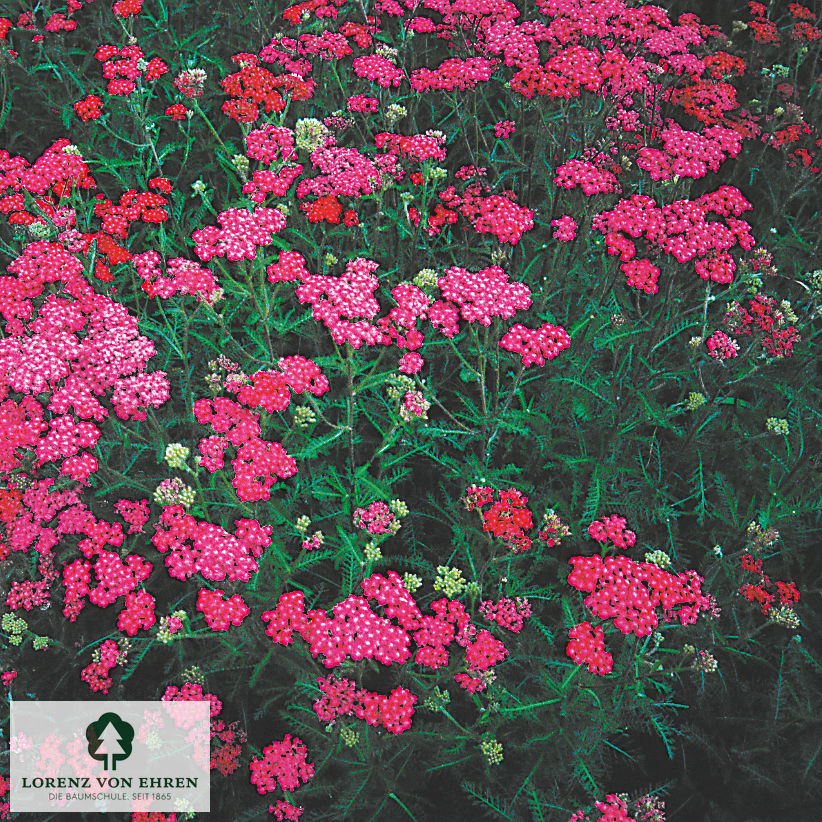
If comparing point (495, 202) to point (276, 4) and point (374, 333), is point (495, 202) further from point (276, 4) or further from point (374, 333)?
point (276, 4)

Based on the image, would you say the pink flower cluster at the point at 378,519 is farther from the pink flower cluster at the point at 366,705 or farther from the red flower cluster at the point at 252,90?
the red flower cluster at the point at 252,90

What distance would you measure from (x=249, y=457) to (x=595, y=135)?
3677mm

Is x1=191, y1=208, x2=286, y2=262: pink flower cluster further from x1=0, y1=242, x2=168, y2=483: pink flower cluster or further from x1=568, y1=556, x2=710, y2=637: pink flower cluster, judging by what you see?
x1=568, y1=556, x2=710, y2=637: pink flower cluster

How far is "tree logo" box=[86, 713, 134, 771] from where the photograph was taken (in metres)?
3.48

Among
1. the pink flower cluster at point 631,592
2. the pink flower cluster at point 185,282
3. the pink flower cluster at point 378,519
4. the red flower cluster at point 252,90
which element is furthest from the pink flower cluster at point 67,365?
the pink flower cluster at point 631,592

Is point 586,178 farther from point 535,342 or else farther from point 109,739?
point 109,739

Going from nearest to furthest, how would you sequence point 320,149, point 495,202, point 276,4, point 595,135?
point 495,202 < point 320,149 < point 595,135 < point 276,4

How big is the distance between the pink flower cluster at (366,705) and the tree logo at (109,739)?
1.29 metres

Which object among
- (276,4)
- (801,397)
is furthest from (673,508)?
(276,4)

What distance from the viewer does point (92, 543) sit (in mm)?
3367

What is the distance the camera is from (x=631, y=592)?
2.92 metres

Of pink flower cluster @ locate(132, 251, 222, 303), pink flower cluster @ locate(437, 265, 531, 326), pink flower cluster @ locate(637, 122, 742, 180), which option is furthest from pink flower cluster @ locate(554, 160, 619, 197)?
pink flower cluster @ locate(132, 251, 222, 303)

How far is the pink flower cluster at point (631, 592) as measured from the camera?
2850 millimetres

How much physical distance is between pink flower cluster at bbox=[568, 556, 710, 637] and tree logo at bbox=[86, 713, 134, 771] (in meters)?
2.70
